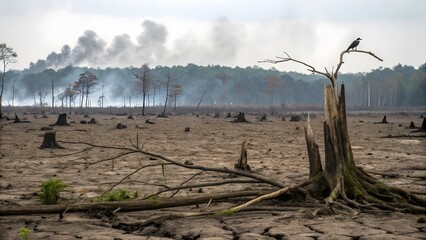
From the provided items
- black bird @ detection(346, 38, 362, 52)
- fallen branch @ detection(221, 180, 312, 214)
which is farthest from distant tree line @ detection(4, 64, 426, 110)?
fallen branch @ detection(221, 180, 312, 214)

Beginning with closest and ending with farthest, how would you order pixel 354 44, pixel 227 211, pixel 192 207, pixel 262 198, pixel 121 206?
pixel 227 211 < pixel 262 198 < pixel 121 206 < pixel 192 207 < pixel 354 44

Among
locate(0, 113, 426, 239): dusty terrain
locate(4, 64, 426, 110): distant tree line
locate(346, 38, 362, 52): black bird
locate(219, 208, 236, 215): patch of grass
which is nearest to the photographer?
locate(0, 113, 426, 239): dusty terrain

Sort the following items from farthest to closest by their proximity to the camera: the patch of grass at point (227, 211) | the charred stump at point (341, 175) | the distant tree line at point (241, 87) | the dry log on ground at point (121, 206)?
the distant tree line at point (241, 87)
the charred stump at point (341, 175)
the dry log on ground at point (121, 206)
the patch of grass at point (227, 211)

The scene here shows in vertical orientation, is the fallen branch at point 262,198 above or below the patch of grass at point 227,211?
above

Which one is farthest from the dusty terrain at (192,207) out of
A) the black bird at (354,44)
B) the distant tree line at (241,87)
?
the distant tree line at (241,87)

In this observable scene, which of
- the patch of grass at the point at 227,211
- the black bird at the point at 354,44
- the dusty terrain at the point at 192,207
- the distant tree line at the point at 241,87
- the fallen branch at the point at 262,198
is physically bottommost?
the dusty terrain at the point at 192,207

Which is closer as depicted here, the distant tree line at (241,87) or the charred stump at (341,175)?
the charred stump at (341,175)

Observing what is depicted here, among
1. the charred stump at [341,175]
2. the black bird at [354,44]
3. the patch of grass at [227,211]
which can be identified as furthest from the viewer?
the black bird at [354,44]

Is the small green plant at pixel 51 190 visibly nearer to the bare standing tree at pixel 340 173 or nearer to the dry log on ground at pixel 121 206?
the dry log on ground at pixel 121 206

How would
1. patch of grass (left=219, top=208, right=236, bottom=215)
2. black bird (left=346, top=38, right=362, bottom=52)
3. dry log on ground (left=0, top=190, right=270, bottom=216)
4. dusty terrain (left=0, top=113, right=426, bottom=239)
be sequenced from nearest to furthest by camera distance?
dusty terrain (left=0, top=113, right=426, bottom=239) < patch of grass (left=219, top=208, right=236, bottom=215) < dry log on ground (left=0, top=190, right=270, bottom=216) < black bird (left=346, top=38, right=362, bottom=52)

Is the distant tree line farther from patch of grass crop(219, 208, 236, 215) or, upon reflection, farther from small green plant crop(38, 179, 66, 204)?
patch of grass crop(219, 208, 236, 215)

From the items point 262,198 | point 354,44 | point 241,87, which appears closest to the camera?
point 262,198

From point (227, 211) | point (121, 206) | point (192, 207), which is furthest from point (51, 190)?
point (227, 211)

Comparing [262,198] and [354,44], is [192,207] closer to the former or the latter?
[262,198]
